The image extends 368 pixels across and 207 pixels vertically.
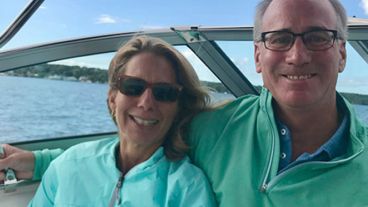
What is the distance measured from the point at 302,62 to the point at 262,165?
1.37 ft

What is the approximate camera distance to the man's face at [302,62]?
4.97ft

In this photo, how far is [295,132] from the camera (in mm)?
1652

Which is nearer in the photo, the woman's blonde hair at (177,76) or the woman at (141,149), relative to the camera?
the woman at (141,149)

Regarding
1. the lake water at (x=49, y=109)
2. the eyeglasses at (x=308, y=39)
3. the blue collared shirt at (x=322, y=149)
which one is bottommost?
the lake water at (x=49, y=109)

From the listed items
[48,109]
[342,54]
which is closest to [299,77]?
[342,54]

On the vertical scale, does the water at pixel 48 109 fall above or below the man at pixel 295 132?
below

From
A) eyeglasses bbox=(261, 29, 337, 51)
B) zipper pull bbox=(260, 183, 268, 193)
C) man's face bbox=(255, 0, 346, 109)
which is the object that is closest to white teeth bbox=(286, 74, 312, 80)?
man's face bbox=(255, 0, 346, 109)

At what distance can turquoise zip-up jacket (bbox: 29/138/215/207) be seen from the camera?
1.55 m

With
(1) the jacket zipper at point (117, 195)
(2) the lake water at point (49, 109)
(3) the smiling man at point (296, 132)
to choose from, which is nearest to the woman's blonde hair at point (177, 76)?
(3) the smiling man at point (296, 132)

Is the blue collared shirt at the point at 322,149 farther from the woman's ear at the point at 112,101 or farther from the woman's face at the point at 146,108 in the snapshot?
the woman's ear at the point at 112,101

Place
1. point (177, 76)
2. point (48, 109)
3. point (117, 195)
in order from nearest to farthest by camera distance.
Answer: point (117, 195)
point (177, 76)
point (48, 109)

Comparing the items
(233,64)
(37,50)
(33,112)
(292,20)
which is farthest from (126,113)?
(33,112)

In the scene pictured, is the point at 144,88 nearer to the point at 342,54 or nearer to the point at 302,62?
the point at 302,62

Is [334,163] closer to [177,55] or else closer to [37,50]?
[177,55]
